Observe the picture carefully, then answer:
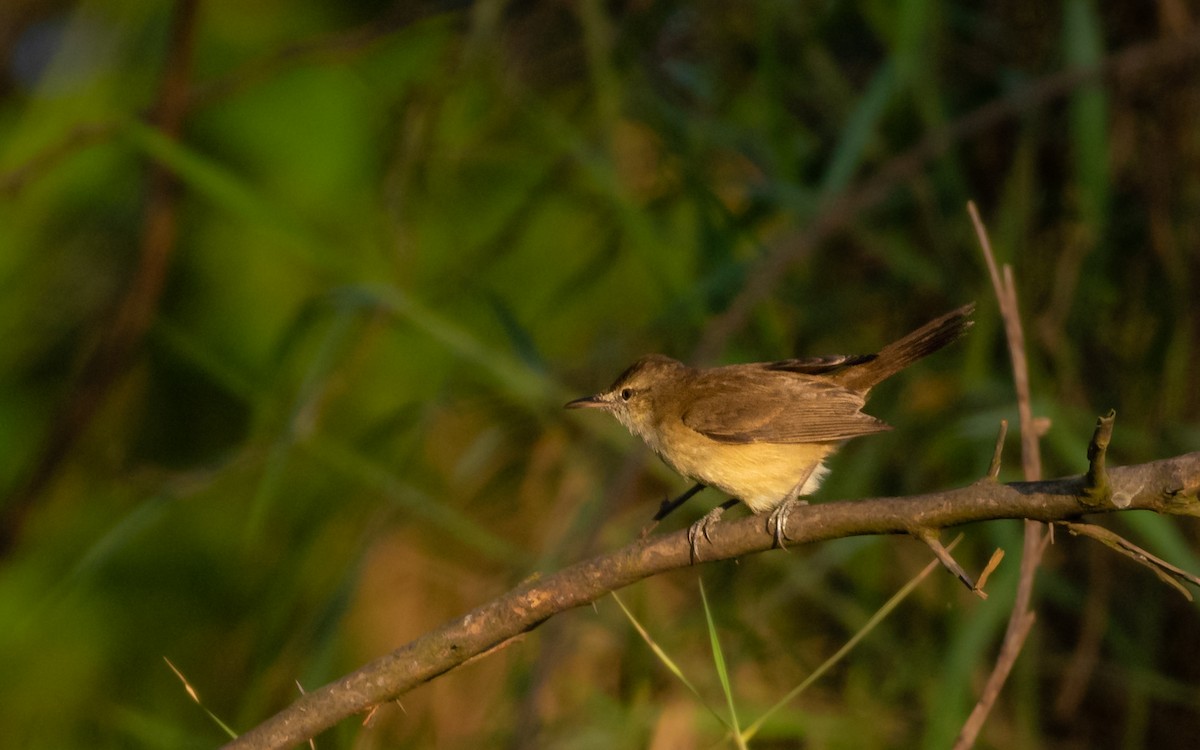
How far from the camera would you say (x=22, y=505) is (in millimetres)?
4418

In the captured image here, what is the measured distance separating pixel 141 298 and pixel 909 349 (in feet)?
8.81

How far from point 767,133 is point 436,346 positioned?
1507mm

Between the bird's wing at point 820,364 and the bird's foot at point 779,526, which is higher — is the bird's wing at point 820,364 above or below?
below

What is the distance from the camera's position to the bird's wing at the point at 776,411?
2754 millimetres

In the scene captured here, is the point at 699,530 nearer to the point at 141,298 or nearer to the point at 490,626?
the point at 490,626

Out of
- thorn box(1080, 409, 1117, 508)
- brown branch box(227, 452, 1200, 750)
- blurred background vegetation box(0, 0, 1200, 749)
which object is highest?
thorn box(1080, 409, 1117, 508)

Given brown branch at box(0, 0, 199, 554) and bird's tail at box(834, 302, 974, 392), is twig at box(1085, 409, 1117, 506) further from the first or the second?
brown branch at box(0, 0, 199, 554)

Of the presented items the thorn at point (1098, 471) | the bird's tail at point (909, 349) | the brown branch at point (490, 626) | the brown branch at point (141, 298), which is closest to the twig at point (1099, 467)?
the thorn at point (1098, 471)

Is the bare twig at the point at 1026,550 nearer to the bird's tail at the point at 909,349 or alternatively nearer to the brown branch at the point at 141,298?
the bird's tail at the point at 909,349

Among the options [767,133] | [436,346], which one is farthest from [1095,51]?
[436,346]

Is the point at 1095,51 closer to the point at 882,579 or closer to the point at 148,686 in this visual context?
the point at 882,579

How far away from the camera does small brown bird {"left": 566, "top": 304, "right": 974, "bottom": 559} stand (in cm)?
272

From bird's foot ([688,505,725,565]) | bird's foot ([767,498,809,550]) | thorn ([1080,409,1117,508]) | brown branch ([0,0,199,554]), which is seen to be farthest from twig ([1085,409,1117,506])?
brown branch ([0,0,199,554])

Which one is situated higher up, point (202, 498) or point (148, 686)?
point (202, 498)
